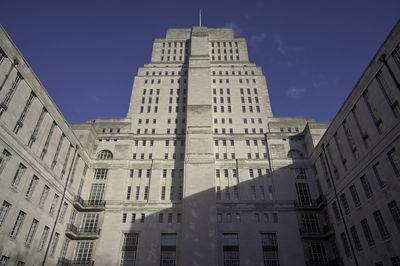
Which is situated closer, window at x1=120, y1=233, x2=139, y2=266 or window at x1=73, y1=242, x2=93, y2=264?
window at x1=73, y1=242, x2=93, y2=264

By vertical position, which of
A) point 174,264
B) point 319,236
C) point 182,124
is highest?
point 182,124

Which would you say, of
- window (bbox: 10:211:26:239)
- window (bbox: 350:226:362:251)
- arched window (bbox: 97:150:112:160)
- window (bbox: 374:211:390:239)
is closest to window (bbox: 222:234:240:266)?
window (bbox: 350:226:362:251)

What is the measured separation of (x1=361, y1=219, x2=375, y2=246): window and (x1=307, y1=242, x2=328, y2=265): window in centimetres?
1117

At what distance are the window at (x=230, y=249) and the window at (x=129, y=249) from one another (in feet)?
43.6

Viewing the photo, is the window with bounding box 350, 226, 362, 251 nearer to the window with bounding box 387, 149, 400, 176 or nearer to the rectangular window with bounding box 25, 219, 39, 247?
the window with bounding box 387, 149, 400, 176

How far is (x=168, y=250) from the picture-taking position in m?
42.4

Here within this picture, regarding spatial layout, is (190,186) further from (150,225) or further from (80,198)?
(80,198)

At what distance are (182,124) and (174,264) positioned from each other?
25.9 metres

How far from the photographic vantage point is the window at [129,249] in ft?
136

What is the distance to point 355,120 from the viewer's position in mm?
34156

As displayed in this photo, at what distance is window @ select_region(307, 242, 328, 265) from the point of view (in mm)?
40312

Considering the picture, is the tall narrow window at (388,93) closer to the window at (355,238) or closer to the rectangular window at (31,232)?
the window at (355,238)

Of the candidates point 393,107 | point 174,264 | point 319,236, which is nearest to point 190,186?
point 174,264

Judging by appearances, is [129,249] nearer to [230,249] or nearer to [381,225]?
[230,249]
